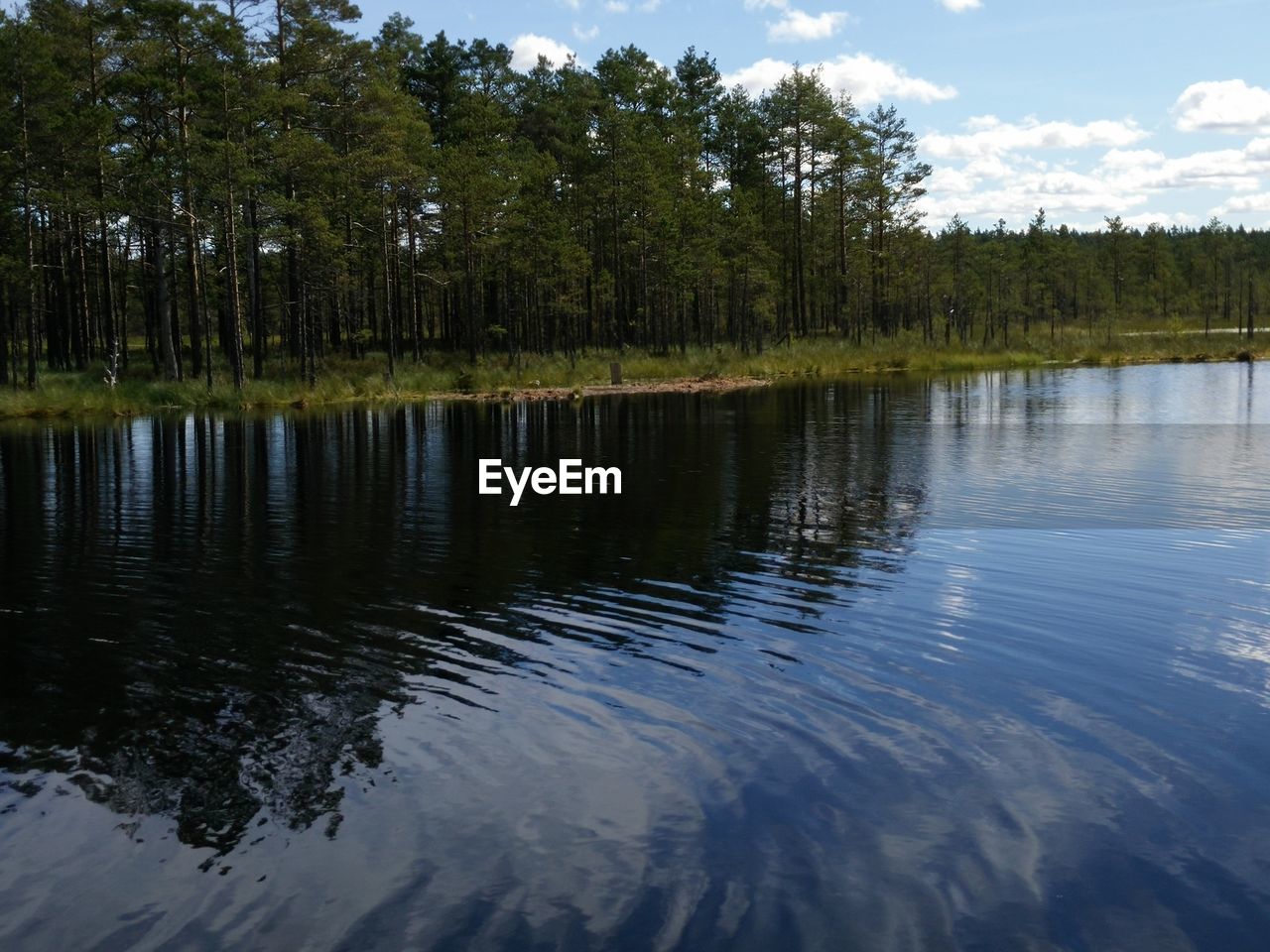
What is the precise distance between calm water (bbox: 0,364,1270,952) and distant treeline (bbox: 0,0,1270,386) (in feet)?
92.0

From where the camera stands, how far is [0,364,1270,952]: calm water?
504 centimetres

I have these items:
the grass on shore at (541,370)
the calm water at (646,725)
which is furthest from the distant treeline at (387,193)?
the calm water at (646,725)

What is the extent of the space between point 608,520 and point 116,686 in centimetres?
839

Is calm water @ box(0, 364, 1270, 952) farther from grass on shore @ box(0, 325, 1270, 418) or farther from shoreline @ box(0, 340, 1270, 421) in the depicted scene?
grass on shore @ box(0, 325, 1270, 418)

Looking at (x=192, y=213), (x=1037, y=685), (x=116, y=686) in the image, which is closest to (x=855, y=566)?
(x=1037, y=685)

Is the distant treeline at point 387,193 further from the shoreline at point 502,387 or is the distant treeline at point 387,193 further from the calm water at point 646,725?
the calm water at point 646,725

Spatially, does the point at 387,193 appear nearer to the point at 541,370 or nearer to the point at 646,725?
the point at 541,370

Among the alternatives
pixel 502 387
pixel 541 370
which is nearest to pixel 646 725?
pixel 502 387

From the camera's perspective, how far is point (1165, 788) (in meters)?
6.20

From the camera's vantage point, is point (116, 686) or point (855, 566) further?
point (855, 566)

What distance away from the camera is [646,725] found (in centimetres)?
732

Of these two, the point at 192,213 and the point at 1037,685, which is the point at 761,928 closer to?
the point at 1037,685

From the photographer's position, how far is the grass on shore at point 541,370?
40094 millimetres

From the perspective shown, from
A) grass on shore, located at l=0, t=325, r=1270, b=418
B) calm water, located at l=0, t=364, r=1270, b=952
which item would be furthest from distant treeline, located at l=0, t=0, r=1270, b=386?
calm water, located at l=0, t=364, r=1270, b=952
